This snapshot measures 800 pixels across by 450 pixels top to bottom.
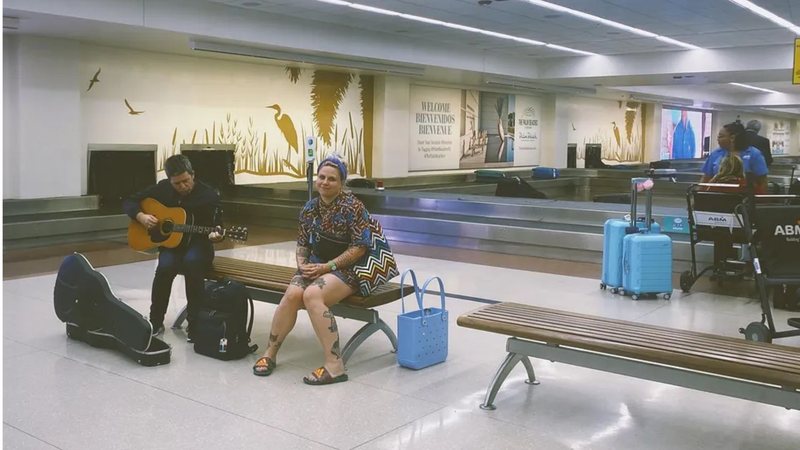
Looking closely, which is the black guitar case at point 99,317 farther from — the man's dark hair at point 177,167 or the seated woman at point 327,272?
the man's dark hair at point 177,167

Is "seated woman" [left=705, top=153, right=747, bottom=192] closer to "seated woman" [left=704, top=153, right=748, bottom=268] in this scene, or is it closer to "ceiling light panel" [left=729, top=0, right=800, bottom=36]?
"seated woman" [left=704, top=153, right=748, bottom=268]

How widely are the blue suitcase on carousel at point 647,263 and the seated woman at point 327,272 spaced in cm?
326

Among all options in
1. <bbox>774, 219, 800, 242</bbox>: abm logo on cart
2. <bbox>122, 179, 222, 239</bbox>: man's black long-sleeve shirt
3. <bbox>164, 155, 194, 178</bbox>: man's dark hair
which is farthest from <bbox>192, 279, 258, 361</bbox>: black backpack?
<bbox>774, 219, 800, 242</bbox>: abm logo on cart

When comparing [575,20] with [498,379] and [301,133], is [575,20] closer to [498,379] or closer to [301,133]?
[301,133]

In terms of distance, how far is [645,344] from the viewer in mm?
3605

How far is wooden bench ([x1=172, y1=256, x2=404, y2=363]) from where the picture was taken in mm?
4734

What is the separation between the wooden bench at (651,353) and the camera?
129 inches

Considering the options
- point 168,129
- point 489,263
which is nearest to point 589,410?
point 489,263

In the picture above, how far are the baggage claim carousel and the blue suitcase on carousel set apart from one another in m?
1.76

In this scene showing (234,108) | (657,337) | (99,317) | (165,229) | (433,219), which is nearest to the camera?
(657,337)

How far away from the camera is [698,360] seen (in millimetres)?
3355

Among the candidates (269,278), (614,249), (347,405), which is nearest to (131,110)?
(269,278)

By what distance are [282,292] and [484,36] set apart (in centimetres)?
1110

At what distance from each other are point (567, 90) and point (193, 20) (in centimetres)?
1453
